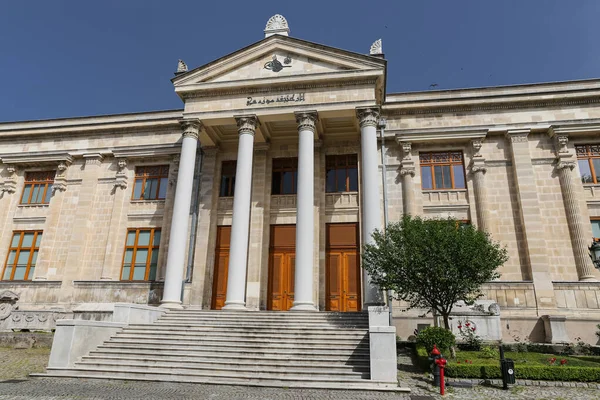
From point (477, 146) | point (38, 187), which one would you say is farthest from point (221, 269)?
point (477, 146)

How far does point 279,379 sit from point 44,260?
18995 millimetres

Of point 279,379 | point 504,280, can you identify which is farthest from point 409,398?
point 504,280

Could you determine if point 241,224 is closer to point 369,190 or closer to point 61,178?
point 369,190

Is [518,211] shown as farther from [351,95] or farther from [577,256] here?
[351,95]

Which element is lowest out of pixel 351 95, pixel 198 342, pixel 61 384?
pixel 61 384

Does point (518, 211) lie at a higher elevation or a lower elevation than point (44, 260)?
higher

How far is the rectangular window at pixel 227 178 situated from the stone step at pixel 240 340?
1037 cm

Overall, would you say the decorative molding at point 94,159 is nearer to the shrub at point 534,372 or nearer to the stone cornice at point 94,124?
the stone cornice at point 94,124

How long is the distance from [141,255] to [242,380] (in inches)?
562

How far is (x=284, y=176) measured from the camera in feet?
78.0

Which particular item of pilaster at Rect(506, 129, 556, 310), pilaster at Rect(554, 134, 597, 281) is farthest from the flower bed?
pilaster at Rect(554, 134, 597, 281)

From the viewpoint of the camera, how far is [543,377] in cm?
1105

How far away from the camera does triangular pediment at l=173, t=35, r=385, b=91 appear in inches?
794

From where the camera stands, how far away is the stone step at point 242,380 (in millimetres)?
10961
